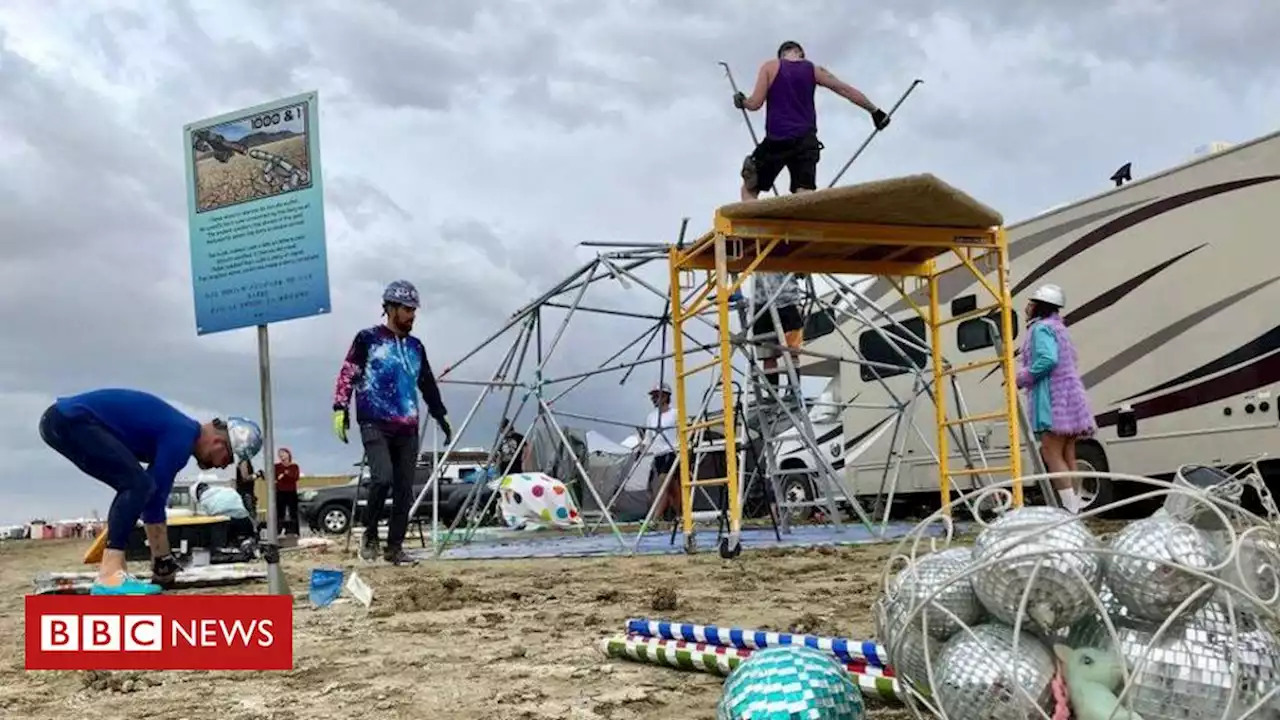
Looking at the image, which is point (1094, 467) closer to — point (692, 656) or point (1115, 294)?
point (1115, 294)

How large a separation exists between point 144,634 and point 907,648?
2.35 metres

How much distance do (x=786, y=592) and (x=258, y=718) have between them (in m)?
2.29

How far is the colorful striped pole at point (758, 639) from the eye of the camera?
2365 millimetres

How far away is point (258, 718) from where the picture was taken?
2414mm

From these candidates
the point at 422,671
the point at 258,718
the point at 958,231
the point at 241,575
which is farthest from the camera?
the point at 958,231

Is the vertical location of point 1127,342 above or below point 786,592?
above

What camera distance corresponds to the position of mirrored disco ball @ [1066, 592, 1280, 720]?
1.57 metres

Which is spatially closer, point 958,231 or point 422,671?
point 422,671

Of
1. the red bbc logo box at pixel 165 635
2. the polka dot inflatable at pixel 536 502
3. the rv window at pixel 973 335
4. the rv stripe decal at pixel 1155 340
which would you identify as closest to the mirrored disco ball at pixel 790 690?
the red bbc logo box at pixel 165 635

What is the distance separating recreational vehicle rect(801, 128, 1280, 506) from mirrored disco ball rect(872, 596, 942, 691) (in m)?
5.46

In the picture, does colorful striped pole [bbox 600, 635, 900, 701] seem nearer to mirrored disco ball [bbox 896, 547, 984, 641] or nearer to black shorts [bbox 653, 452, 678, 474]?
mirrored disco ball [bbox 896, 547, 984, 641]

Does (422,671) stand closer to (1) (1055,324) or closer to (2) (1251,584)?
(2) (1251,584)

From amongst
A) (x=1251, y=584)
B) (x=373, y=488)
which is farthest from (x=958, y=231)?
(x=1251, y=584)

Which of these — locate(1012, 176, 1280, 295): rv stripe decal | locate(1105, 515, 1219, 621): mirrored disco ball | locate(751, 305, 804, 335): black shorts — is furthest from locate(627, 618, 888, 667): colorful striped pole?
locate(1012, 176, 1280, 295): rv stripe decal
